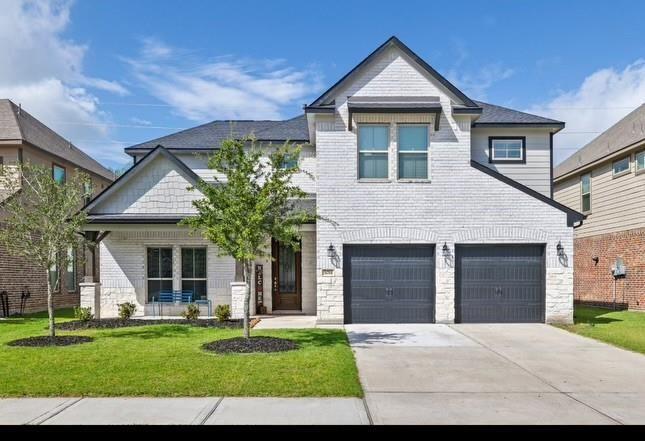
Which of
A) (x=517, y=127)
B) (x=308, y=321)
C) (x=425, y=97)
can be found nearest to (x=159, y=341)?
(x=308, y=321)

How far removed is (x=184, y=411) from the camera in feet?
19.3

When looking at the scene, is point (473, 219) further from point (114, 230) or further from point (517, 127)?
point (114, 230)

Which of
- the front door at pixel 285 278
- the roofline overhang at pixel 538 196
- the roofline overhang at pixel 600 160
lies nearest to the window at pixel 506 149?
the roofline overhang at pixel 538 196

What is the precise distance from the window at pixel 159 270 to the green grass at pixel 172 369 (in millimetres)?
4293

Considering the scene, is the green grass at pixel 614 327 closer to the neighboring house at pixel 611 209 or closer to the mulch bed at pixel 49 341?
the neighboring house at pixel 611 209

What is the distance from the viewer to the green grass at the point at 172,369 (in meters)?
6.75

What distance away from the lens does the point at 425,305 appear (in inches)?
560

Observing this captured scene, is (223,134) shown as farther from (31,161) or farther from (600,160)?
(600,160)

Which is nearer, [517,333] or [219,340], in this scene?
[219,340]

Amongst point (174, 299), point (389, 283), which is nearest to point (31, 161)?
point (174, 299)

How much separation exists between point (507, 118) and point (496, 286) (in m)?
6.04

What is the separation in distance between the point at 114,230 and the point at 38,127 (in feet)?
32.9

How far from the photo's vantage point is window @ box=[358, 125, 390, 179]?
1424 cm

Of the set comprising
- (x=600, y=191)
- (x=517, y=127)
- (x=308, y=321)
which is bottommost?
(x=308, y=321)
